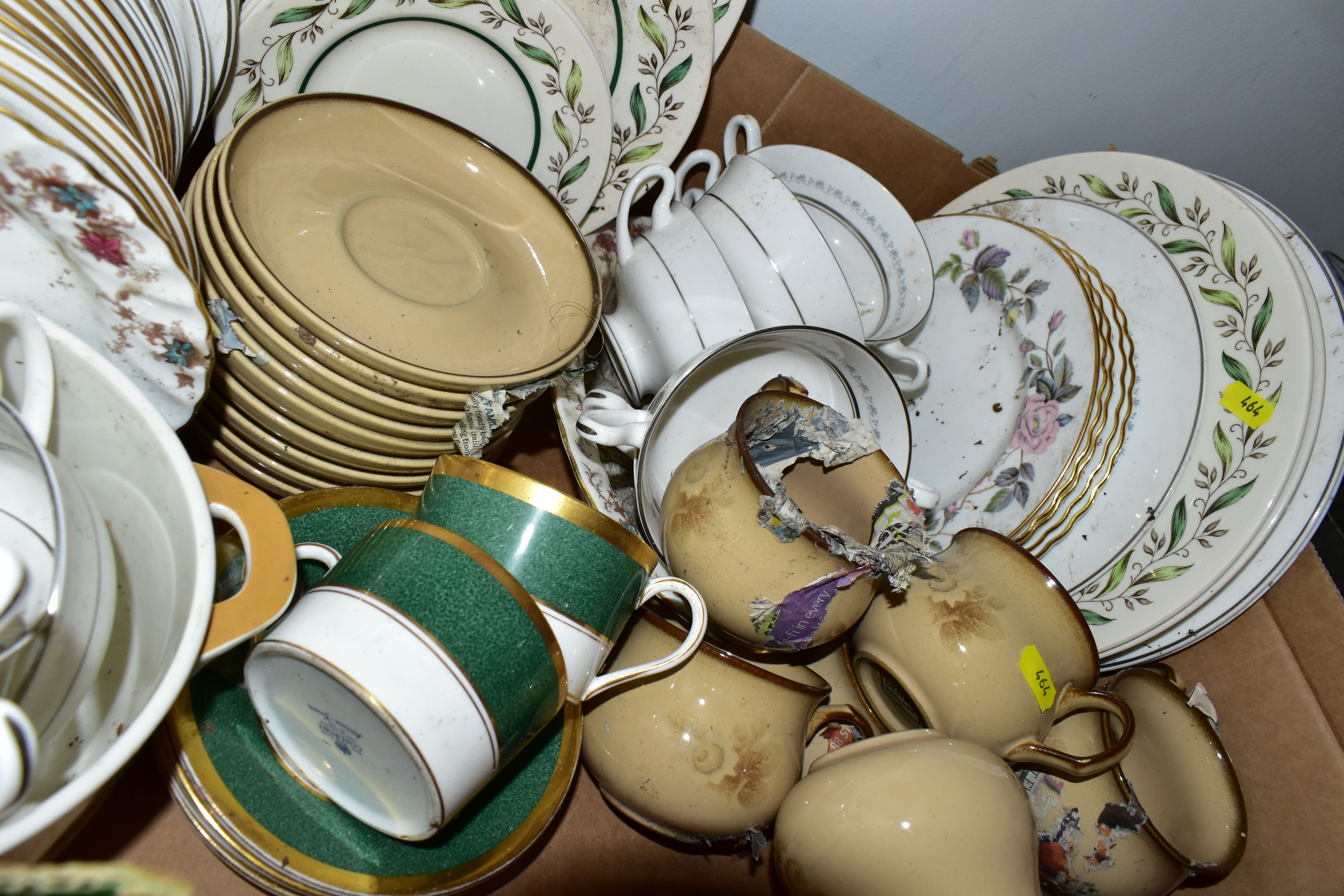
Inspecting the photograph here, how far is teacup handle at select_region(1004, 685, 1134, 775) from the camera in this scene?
67 cm

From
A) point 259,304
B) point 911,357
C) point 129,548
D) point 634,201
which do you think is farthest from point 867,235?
point 129,548

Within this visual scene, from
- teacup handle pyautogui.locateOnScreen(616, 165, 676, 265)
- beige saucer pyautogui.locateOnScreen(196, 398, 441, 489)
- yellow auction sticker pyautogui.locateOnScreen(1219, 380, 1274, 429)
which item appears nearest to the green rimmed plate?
beige saucer pyautogui.locateOnScreen(196, 398, 441, 489)

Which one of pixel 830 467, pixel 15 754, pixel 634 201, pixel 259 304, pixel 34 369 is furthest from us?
pixel 634 201

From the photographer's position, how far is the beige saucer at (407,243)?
1.85ft

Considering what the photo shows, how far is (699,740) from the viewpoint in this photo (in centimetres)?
64

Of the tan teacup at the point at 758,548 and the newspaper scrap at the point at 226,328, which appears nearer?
the newspaper scrap at the point at 226,328

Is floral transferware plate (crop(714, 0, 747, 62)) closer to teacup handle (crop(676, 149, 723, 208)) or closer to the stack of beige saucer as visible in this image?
teacup handle (crop(676, 149, 723, 208))

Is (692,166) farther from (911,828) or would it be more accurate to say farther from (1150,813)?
(1150,813)

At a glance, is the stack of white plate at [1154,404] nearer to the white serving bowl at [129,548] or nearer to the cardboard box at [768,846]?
the cardboard box at [768,846]

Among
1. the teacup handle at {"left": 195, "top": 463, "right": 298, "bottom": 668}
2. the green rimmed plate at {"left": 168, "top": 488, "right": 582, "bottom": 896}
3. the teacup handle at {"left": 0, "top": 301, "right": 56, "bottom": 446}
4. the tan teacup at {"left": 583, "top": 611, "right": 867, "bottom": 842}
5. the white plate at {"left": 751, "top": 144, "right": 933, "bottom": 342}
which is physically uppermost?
the white plate at {"left": 751, "top": 144, "right": 933, "bottom": 342}

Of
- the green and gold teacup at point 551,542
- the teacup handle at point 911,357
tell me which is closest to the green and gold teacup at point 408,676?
the green and gold teacup at point 551,542

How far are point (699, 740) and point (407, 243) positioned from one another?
47cm

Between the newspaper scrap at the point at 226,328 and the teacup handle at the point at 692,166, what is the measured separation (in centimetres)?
48

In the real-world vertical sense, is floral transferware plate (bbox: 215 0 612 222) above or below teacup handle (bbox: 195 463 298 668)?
above
